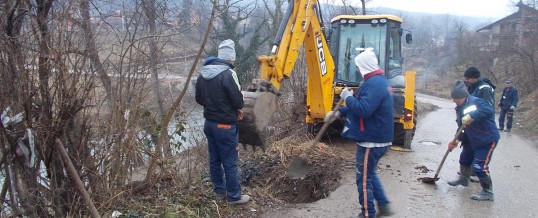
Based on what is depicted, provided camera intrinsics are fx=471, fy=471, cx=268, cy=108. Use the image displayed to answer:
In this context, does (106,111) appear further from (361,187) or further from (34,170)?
(361,187)

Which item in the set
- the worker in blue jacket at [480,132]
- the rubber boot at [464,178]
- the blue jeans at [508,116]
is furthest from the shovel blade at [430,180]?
the blue jeans at [508,116]

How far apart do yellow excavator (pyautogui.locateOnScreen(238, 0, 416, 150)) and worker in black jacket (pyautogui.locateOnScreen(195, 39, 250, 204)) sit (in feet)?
1.50

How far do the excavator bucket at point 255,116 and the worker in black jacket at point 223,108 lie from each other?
242 mm

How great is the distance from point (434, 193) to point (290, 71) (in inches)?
106

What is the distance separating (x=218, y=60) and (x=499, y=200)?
423cm

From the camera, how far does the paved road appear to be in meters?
5.83

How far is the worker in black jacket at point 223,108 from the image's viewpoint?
5238mm

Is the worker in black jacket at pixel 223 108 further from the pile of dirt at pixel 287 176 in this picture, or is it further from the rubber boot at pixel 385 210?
the rubber boot at pixel 385 210

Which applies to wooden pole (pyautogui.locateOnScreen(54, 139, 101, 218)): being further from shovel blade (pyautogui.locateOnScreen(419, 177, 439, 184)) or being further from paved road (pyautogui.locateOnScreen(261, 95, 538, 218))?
shovel blade (pyautogui.locateOnScreen(419, 177, 439, 184))

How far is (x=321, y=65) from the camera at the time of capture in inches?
330

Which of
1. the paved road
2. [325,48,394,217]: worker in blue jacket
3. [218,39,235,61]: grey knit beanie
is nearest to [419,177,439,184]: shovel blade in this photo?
the paved road

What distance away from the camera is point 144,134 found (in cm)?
566

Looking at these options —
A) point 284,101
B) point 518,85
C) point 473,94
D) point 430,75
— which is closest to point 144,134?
point 473,94

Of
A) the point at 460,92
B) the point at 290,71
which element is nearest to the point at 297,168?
the point at 290,71
